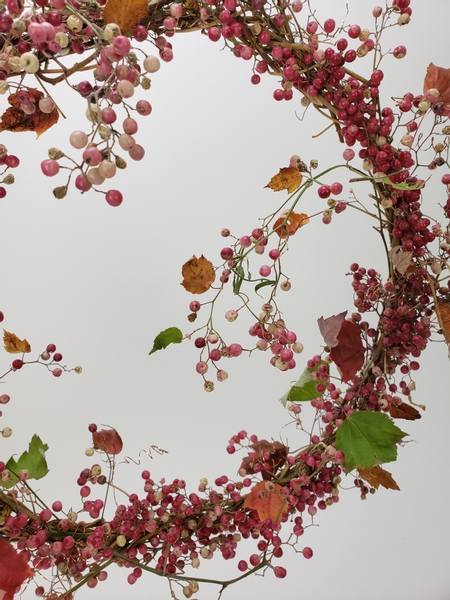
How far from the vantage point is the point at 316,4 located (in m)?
0.83

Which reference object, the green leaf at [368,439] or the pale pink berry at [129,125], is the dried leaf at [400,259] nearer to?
the green leaf at [368,439]

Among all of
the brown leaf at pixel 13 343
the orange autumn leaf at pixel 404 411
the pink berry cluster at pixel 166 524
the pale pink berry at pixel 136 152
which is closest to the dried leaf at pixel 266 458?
the pink berry cluster at pixel 166 524

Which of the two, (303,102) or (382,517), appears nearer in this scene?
(303,102)

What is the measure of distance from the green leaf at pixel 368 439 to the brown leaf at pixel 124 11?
0.34 metres

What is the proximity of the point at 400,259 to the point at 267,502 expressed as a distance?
24cm

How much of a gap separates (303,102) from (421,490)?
0.62 m

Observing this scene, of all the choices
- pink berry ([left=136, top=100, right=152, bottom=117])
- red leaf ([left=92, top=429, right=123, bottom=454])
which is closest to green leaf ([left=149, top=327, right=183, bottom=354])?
red leaf ([left=92, top=429, right=123, bottom=454])

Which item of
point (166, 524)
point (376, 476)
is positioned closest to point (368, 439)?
point (376, 476)

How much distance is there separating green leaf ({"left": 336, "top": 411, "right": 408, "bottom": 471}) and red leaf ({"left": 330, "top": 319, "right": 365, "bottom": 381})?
2.9 inches

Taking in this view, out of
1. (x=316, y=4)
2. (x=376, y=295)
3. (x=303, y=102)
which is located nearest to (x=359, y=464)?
(x=376, y=295)

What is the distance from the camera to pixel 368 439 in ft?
1.62

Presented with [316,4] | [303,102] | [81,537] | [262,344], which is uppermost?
[316,4]

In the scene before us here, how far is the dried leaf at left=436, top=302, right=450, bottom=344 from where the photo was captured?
513 mm

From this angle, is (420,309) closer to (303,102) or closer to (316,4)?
(303,102)
